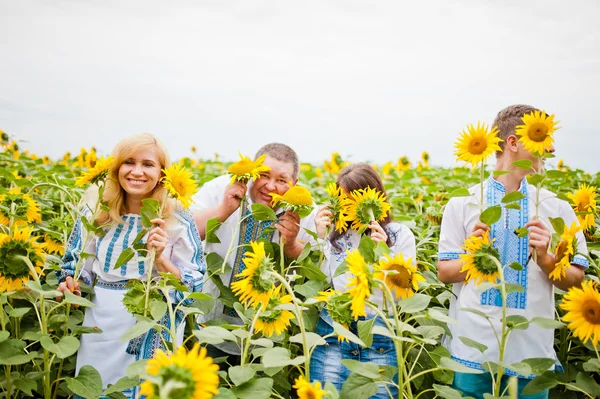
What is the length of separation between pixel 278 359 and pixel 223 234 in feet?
4.74

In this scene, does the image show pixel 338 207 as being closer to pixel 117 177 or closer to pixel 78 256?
pixel 117 177

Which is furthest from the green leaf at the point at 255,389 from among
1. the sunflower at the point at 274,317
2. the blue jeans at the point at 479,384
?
the blue jeans at the point at 479,384

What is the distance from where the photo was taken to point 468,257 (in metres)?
1.84

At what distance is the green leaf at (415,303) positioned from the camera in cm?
164

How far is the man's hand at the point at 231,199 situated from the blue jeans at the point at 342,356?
2.36 ft

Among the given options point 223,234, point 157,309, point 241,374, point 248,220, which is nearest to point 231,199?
point 248,220

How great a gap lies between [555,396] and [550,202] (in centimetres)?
93

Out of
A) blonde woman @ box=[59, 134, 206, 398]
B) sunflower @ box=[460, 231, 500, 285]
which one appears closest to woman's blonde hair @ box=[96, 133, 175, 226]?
blonde woman @ box=[59, 134, 206, 398]

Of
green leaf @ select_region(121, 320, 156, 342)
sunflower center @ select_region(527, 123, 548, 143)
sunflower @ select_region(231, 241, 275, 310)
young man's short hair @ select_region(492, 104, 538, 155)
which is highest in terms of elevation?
young man's short hair @ select_region(492, 104, 538, 155)

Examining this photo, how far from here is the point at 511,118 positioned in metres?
2.20

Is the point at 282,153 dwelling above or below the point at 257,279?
above

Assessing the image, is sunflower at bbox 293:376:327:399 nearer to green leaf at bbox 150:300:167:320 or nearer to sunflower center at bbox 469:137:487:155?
green leaf at bbox 150:300:167:320

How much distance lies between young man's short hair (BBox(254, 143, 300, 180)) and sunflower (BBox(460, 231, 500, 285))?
3.81 ft

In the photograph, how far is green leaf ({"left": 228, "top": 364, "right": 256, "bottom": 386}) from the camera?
1.49 metres
